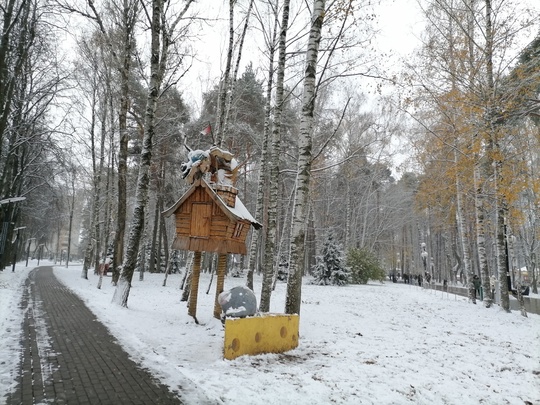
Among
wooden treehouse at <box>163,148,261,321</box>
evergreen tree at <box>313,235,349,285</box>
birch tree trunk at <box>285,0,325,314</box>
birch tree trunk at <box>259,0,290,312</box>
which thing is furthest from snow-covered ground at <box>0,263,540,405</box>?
evergreen tree at <box>313,235,349,285</box>

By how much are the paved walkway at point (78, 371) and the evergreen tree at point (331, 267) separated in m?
16.2

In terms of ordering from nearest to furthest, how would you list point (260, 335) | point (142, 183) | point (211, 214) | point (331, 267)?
point (260, 335) → point (211, 214) → point (142, 183) → point (331, 267)

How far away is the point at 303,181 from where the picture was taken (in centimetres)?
711

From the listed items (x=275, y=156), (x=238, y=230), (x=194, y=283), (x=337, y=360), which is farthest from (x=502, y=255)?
(x=194, y=283)

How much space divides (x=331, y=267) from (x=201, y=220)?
15.9 m

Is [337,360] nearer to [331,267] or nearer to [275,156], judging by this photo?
[275,156]

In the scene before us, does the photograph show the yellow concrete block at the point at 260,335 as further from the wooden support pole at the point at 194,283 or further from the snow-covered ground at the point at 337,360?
the wooden support pole at the point at 194,283

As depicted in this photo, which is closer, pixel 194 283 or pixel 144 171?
pixel 194 283

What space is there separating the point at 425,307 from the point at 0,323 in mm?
13402

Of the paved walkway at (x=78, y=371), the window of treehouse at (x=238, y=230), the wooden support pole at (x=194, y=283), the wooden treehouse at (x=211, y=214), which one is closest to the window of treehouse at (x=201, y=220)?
the wooden treehouse at (x=211, y=214)

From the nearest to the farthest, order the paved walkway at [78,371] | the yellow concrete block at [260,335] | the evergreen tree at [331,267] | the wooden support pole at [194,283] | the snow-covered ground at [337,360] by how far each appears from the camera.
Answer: the paved walkway at [78,371], the snow-covered ground at [337,360], the yellow concrete block at [260,335], the wooden support pole at [194,283], the evergreen tree at [331,267]

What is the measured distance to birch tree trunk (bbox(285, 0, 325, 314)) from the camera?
6848mm

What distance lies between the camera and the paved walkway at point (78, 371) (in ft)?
11.9

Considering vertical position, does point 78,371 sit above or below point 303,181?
below
